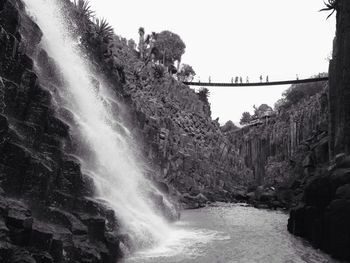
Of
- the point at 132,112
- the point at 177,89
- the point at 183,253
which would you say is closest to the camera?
the point at 183,253

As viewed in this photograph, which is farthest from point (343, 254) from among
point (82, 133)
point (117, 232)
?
point (82, 133)

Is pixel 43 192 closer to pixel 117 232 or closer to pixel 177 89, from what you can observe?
pixel 117 232

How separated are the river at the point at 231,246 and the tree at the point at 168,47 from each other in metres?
53.8

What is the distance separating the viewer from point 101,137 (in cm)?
2219

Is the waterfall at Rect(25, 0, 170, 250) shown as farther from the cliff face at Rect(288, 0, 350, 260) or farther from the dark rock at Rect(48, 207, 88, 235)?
the cliff face at Rect(288, 0, 350, 260)

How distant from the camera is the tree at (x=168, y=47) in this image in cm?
7500

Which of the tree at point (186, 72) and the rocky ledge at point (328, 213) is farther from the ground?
the tree at point (186, 72)

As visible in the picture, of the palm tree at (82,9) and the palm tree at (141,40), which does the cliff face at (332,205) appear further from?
the palm tree at (141,40)

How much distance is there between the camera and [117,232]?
51.3ft

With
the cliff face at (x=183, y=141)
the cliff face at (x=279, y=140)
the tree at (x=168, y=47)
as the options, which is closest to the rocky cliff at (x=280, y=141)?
the cliff face at (x=279, y=140)

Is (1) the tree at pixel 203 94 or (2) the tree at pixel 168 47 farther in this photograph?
(1) the tree at pixel 203 94

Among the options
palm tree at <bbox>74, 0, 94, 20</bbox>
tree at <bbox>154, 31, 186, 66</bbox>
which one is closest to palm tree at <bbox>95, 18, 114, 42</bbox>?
palm tree at <bbox>74, 0, 94, 20</bbox>

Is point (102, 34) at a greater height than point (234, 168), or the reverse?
point (102, 34)

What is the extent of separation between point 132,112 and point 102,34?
871cm
